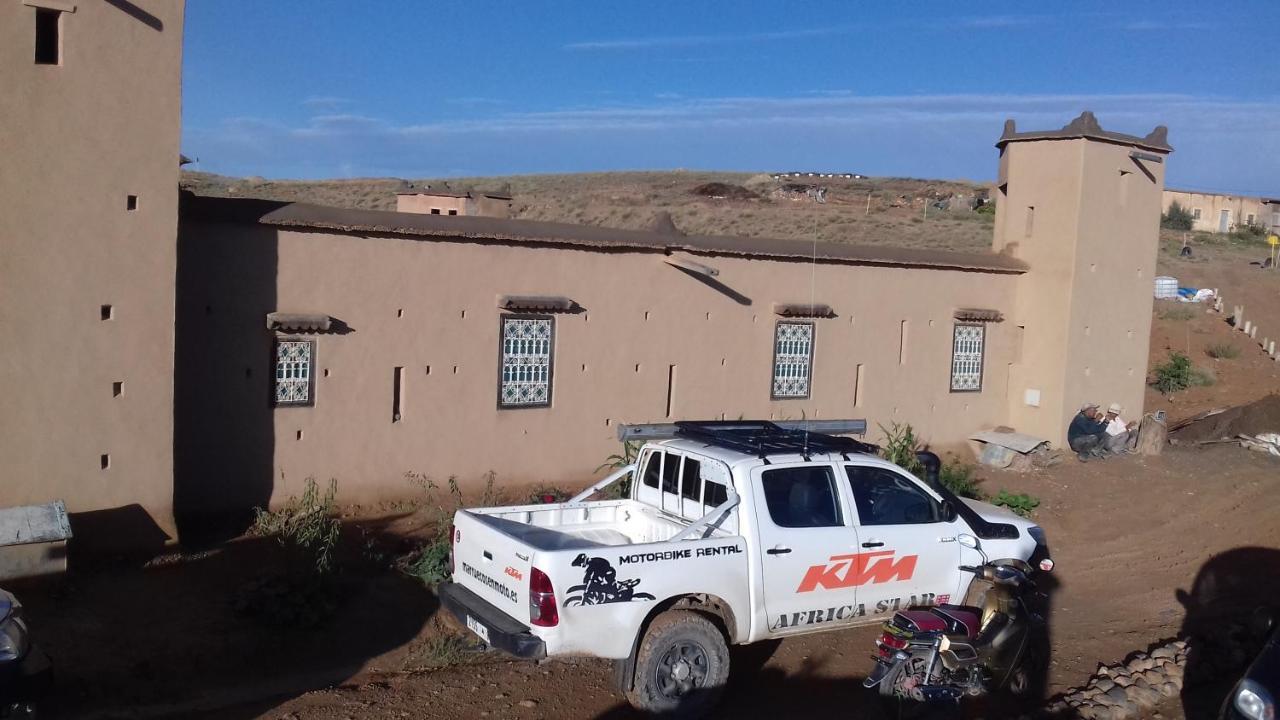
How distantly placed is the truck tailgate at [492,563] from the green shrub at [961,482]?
730 centimetres

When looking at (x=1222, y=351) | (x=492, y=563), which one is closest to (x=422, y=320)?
(x=492, y=563)

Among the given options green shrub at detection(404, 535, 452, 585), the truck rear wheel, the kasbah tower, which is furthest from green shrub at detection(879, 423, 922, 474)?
the truck rear wheel

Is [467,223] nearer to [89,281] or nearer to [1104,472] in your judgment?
[89,281]

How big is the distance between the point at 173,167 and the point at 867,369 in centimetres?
1024

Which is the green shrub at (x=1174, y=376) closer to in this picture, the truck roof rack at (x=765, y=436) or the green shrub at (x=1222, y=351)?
the green shrub at (x=1222, y=351)

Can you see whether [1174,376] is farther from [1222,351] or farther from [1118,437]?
[1118,437]

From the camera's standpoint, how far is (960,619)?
723cm

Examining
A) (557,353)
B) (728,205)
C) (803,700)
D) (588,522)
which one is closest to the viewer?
(803,700)

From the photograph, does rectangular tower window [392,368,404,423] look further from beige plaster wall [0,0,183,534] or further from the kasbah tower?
the kasbah tower

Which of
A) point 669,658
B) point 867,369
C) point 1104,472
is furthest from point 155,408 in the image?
point 1104,472

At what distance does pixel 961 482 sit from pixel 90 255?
10.2 meters

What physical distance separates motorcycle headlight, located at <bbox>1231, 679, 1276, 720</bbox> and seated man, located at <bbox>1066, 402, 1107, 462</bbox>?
11422 millimetres

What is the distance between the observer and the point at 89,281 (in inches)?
376

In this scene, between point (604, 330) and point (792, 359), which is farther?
point (792, 359)
